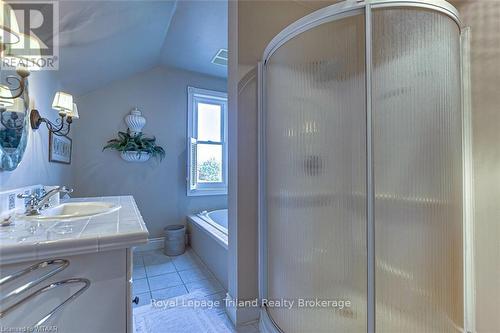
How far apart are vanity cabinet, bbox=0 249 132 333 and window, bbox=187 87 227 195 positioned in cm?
229

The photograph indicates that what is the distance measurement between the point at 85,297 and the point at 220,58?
9.20 ft

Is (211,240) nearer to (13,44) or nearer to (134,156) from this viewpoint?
(134,156)

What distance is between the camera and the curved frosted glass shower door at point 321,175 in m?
1.08

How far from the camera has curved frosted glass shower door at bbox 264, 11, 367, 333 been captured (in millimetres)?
1078

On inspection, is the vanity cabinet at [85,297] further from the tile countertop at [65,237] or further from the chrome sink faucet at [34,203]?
the chrome sink faucet at [34,203]

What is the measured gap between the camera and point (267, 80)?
1535 mm

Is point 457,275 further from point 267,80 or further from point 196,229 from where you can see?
point 196,229

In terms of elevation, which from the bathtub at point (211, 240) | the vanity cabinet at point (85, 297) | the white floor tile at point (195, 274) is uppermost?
the vanity cabinet at point (85, 297)

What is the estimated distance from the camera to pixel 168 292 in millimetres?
1957

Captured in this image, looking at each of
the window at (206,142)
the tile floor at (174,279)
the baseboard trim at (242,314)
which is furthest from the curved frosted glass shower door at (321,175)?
the window at (206,142)

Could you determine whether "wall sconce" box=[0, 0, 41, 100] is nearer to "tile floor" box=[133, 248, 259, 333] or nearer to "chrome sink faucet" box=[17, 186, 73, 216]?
"chrome sink faucet" box=[17, 186, 73, 216]

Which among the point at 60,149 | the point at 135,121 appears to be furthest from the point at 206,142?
the point at 60,149

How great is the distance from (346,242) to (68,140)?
275 centimetres

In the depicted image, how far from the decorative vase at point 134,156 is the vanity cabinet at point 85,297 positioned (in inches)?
86.6
